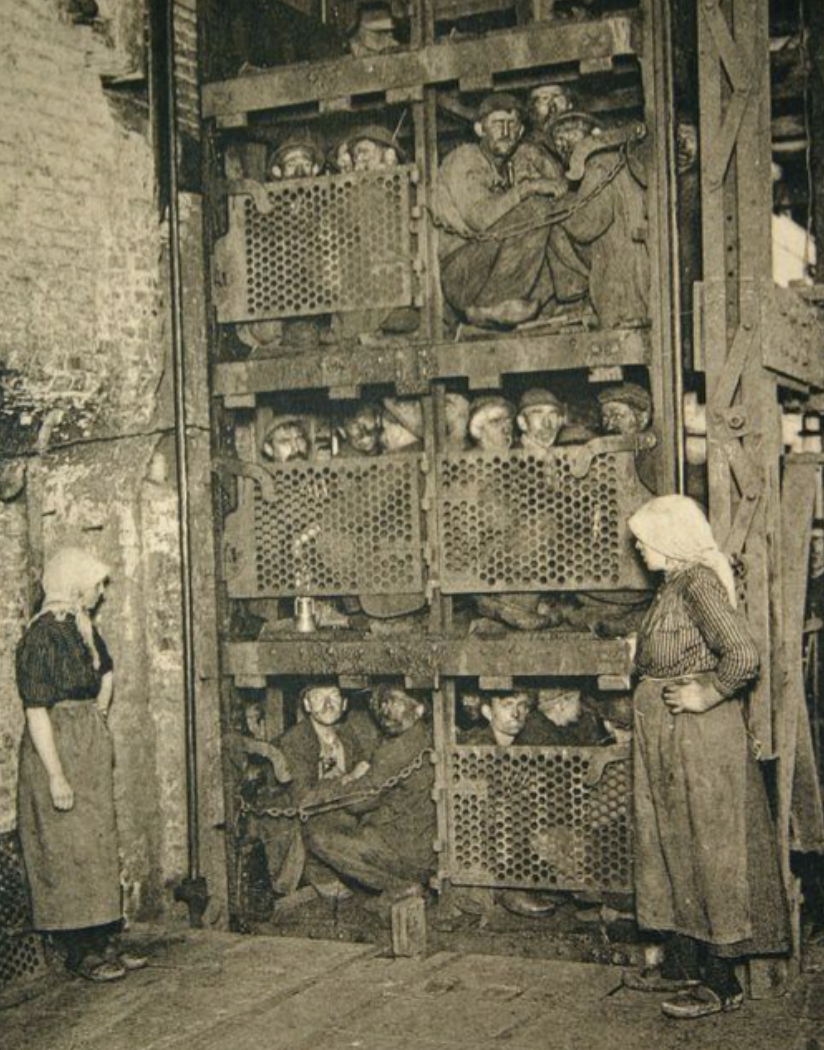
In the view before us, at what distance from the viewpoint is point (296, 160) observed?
863 centimetres

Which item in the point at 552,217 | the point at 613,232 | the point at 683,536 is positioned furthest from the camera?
the point at 552,217

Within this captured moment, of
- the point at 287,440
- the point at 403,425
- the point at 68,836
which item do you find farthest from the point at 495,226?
the point at 68,836

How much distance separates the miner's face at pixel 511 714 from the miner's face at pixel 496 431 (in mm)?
1431

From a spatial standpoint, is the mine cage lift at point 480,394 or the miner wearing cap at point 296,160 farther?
the miner wearing cap at point 296,160

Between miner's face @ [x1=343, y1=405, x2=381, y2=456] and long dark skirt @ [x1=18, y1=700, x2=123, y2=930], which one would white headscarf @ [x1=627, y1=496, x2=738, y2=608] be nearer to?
miner's face @ [x1=343, y1=405, x2=381, y2=456]

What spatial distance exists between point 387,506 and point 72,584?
6.26 feet

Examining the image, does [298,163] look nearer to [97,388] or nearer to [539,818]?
[97,388]

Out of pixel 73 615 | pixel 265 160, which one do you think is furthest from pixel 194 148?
pixel 73 615

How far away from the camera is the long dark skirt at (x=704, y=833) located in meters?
6.64

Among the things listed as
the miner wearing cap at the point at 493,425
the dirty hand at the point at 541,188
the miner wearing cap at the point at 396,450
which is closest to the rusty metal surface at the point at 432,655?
the miner wearing cap at the point at 396,450

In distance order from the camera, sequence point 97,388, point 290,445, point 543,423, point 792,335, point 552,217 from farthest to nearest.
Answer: point 290,445 < point 97,388 < point 543,423 < point 552,217 < point 792,335

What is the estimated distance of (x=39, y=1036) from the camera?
673 centimetres

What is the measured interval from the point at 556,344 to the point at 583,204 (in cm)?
80

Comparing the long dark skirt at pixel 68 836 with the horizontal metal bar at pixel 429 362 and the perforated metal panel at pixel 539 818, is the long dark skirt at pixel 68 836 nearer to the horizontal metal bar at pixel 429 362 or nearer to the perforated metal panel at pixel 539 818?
the perforated metal panel at pixel 539 818
